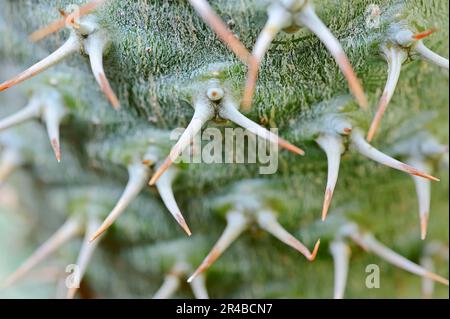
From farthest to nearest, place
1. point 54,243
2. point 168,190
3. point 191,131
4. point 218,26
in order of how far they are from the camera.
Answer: point 54,243, point 168,190, point 191,131, point 218,26

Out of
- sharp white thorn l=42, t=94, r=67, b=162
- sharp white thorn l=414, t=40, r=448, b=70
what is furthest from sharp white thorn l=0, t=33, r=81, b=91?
sharp white thorn l=414, t=40, r=448, b=70

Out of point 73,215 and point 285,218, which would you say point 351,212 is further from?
point 73,215

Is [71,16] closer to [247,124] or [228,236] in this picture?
[247,124]

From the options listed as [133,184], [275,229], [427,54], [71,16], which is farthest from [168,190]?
[427,54]

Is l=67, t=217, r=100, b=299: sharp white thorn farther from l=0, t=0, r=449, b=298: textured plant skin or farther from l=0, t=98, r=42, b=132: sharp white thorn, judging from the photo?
l=0, t=98, r=42, b=132: sharp white thorn

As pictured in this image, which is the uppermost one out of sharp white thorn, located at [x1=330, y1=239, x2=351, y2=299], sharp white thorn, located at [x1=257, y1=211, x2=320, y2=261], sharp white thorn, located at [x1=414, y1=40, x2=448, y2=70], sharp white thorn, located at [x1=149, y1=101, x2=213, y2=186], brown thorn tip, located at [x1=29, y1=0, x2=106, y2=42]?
brown thorn tip, located at [x1=29, y1=0, x2=106, y2=42]

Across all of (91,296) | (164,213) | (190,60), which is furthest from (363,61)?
(91,296)
